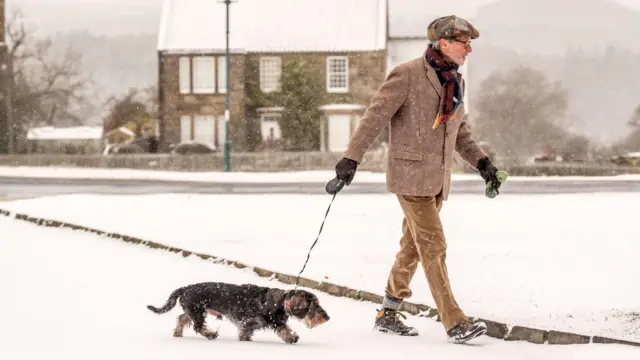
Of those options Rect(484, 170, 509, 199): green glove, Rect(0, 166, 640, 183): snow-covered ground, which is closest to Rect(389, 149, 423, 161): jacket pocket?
Rect(484, 170, 509, 199): green glove

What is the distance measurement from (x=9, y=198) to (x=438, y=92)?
18.0 m

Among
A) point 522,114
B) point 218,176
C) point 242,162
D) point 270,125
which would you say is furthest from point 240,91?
point 522,114

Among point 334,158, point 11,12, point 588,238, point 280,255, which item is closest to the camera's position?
point 280,255

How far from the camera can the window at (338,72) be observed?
1873 inches

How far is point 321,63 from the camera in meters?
47.5

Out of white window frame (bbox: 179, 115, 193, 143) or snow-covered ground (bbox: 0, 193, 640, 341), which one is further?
white window frame (bbox: 179, 115, 193, 143)

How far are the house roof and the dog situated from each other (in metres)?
41.7

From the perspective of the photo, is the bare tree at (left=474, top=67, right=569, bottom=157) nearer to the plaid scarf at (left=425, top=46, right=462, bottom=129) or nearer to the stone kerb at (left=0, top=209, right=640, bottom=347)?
the stone kerb at (left=0, top=209, right=640, bottom=347)

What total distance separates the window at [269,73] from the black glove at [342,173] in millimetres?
42033

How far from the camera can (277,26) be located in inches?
1903

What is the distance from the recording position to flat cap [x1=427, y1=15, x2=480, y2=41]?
19.3 ft

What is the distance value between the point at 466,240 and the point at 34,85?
2202 inches

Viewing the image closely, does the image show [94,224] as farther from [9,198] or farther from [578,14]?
[578,14]

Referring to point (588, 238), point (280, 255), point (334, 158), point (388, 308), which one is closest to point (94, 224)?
point (280, 255)
